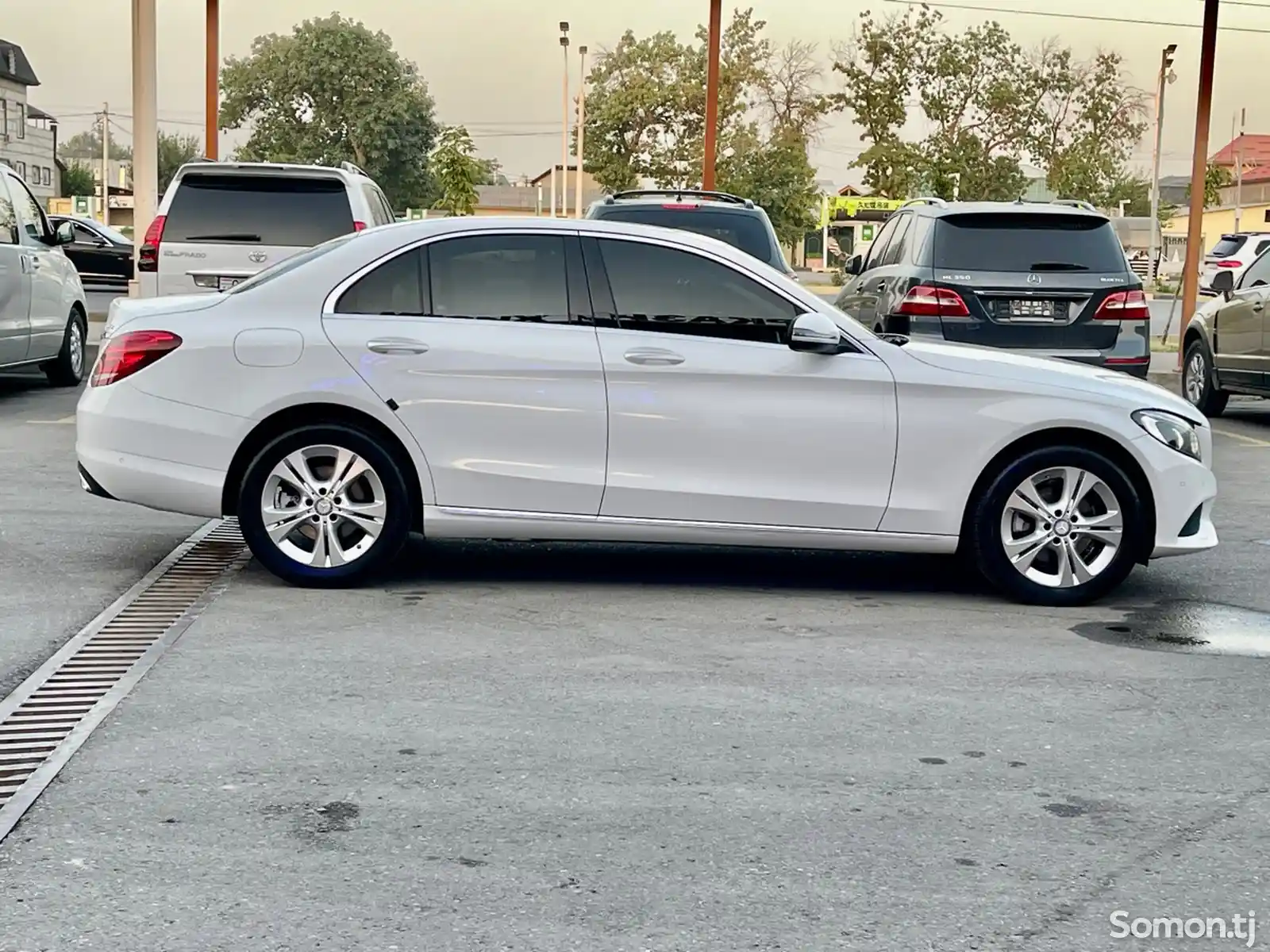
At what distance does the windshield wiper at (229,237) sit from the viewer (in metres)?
13.2

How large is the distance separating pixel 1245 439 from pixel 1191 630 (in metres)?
8.06

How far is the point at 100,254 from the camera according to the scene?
3472cm

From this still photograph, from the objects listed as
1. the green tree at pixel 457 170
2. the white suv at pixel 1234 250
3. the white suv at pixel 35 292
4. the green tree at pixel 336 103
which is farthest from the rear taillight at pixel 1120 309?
the green tree at pixel 336 103

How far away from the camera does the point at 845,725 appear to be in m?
5.39

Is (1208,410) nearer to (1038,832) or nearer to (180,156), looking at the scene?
(1038,832)

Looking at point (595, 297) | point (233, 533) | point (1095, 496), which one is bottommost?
point (233, 533)

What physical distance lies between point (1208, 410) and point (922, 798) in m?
12.7

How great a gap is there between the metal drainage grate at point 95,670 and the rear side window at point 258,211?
5274 mm

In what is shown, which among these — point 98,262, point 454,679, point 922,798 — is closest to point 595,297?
point 454,679

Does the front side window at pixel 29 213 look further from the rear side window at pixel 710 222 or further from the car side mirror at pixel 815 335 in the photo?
the car side mirror at pixel 815 335

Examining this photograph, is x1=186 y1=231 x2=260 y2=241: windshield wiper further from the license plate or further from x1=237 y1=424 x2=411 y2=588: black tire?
x1=237 y1=424 x2=411 y2=588: black tire

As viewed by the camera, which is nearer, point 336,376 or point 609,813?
point 609,813

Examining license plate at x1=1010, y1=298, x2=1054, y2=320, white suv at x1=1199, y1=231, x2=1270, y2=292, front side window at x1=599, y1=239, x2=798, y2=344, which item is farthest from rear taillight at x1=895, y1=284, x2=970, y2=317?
white suv at x1=1199, y1=231, x2=1270, y2=292

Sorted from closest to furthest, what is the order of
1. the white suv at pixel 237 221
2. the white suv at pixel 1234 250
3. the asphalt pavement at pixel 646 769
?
the asphalt pavement at pixel 646 769 < the white suv at pixel 237 221 < the white suv at pixel 1234 250
